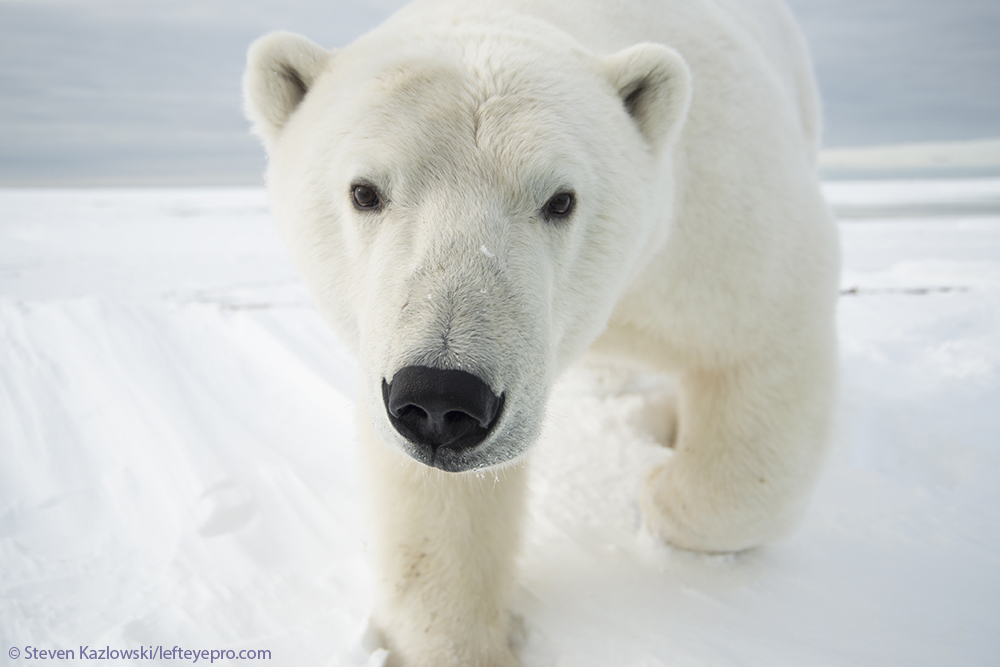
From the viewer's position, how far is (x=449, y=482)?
1.89 m

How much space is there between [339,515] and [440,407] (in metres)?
1.56

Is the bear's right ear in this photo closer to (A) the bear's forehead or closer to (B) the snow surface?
(A) the bear's forehead

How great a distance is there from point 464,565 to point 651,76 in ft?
4.67

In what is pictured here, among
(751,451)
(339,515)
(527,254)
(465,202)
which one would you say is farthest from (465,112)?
(339,515)

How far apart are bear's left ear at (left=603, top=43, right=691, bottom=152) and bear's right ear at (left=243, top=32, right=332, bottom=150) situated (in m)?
0.76

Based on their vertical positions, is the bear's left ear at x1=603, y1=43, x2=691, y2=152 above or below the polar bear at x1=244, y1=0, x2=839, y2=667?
above

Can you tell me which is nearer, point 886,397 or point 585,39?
point 585,39

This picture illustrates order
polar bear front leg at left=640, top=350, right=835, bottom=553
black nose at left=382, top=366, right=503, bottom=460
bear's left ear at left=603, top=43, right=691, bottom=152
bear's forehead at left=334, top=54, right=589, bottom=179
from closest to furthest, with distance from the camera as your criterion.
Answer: black nose at left=382, top=366, right=503, bottom=460 < bear's forehead at left=334, top=54, right=589, bottom=179 < bear's left ear at left=603, top=43, right=691, bottom=152 < polar bear front leg at left=640, top=350, right=835, bottom=553

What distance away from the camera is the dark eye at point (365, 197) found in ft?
4.69

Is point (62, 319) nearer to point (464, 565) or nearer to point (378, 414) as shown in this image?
point (464, 565)

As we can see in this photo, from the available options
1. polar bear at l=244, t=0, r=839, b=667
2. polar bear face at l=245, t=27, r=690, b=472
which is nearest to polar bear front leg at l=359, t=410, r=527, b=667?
polar bear at l=244, t=0, r=839, b=667

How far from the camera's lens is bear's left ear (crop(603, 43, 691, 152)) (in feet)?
5.39

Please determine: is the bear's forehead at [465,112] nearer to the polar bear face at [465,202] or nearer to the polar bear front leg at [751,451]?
the polar bear face at [465,202]

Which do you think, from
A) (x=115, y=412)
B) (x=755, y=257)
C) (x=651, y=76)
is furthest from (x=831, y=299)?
(x=115, y=412)
